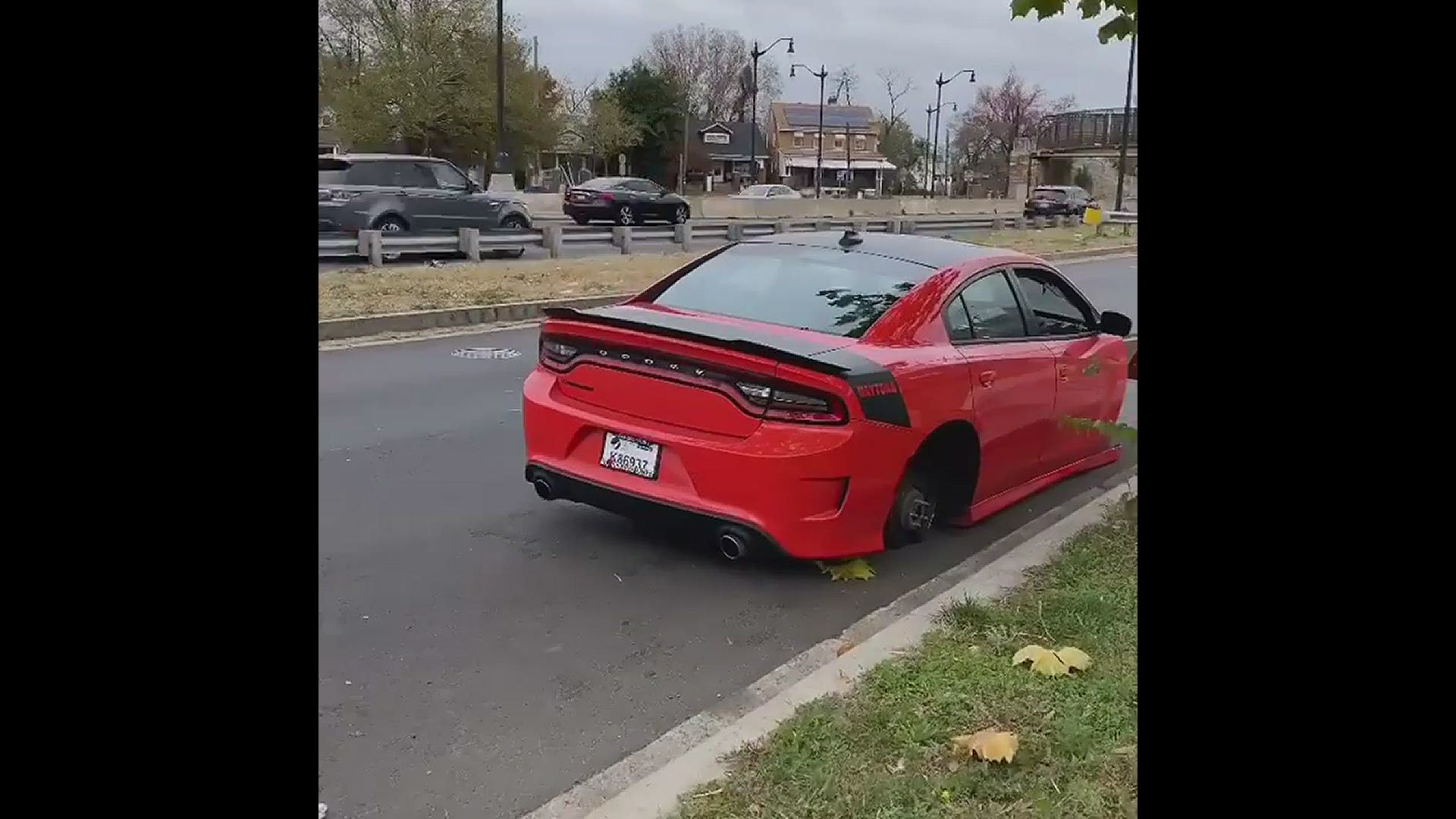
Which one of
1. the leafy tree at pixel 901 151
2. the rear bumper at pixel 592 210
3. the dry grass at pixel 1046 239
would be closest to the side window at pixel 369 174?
the dry grass at pixel 1046 239

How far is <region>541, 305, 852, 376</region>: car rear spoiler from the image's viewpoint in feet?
13.8

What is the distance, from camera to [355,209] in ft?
58.5

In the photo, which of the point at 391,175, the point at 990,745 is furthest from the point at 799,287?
the point at 391,175

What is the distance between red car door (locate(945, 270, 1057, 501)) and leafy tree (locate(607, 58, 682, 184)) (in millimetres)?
46261

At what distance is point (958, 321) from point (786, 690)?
1979 mm

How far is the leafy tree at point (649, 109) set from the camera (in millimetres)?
50844

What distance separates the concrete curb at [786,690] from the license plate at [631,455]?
0.93 m

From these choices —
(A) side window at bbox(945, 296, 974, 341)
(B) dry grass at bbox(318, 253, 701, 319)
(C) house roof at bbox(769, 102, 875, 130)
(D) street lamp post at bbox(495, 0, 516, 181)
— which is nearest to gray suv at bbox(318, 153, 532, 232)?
(B) dry grass at bbox(318, 253, 701, 319)

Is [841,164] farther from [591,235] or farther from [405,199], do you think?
[405,199]

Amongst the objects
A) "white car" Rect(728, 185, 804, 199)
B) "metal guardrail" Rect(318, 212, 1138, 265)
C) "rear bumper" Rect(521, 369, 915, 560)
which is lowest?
"rear bumper" Rect(521, 369, 915, 560)

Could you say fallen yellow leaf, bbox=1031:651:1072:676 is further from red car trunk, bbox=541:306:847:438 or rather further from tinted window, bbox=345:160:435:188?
tinted window, bbox=345:160:435:188

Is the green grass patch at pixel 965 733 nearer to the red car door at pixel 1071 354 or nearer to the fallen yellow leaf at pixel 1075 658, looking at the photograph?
the fallen yellow leaf at pixel 1075 658
